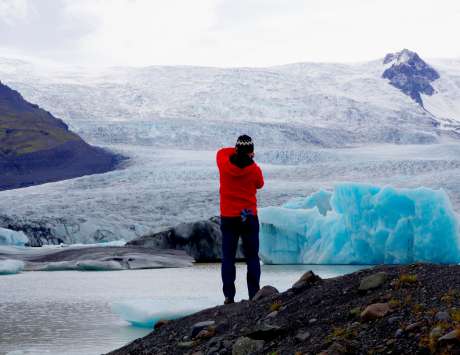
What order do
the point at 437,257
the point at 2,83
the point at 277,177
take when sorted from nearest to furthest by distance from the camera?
the point at 437,257
the point at 277,177
the point at 2,83

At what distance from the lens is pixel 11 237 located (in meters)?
20.7

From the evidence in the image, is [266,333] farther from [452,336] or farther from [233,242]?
[233,242]

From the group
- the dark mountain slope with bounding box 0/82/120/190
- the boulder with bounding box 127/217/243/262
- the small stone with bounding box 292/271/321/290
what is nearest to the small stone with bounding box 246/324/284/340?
the small stone with bounding box 292/271/321/290

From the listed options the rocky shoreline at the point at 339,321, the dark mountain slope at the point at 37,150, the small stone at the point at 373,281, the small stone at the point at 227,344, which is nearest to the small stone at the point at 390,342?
the rocky shoreline at the point at 339,321

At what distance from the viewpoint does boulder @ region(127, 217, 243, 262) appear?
17828mm

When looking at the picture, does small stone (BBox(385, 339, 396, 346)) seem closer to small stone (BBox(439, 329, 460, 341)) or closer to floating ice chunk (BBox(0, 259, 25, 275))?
small stone (BBox(439, 329, 460, 341))

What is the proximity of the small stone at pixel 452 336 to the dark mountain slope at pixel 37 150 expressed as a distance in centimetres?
3492

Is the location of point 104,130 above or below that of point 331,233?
above

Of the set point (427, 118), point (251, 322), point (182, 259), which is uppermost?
point (427, 118)

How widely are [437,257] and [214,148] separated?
24748mm

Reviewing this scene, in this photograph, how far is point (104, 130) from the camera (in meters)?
38.5

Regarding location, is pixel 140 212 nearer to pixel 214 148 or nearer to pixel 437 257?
pixel 437 257

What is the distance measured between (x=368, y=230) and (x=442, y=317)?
40.1 ft

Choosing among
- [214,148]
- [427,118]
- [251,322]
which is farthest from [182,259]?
[427,118]
